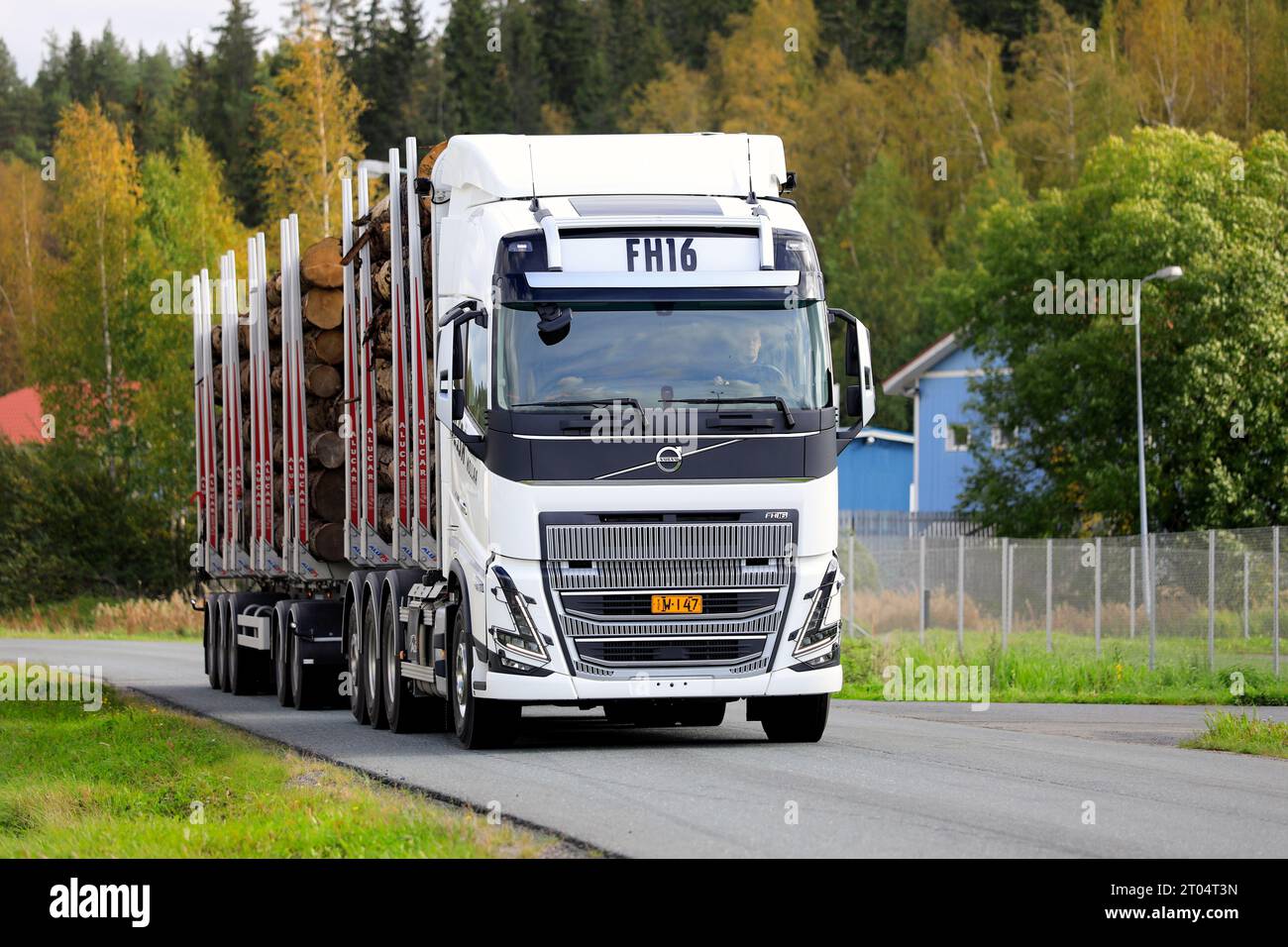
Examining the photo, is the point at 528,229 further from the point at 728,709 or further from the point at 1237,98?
the point at 1237,98

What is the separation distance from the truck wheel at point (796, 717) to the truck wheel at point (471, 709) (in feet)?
6.19

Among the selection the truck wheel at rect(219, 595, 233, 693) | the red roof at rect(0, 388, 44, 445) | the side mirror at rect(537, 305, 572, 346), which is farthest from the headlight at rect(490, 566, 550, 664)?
the red roof at rect(0, 388, 44, 445)

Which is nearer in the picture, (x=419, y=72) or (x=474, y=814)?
(x=474, y=814)

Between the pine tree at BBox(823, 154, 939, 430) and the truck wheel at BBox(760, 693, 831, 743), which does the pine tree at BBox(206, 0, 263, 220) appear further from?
the truck wheel at BBox(760, 693, 831, 743)

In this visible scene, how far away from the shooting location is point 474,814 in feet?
36.4

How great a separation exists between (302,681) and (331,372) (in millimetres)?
3112

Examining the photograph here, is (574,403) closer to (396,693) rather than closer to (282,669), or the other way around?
(396,693)

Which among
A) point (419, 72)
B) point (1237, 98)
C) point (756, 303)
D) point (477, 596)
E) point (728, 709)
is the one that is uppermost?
point (419, 72)

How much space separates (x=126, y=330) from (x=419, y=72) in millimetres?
50879

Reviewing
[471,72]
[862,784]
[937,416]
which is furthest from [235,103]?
[862,784]

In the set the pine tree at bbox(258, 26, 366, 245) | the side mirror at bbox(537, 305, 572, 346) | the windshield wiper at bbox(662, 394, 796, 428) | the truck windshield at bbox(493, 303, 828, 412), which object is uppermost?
the pine tree at bbox(258, 26, 366, 245)

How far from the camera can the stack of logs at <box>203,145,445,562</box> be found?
60.9 ft

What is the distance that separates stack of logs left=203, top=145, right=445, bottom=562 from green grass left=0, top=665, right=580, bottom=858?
123 inches

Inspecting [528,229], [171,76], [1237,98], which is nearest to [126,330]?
[1237,98]
